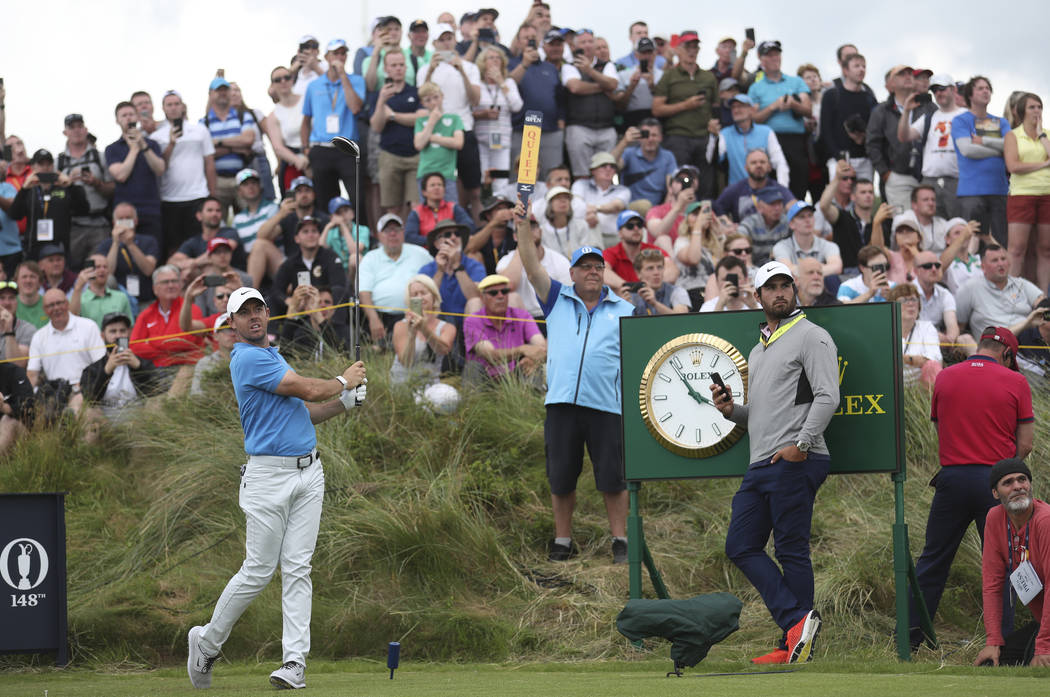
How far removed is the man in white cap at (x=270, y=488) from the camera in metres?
8.72

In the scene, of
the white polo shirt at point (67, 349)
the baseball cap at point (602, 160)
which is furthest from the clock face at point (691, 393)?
the baseball cap at point (602, 160)

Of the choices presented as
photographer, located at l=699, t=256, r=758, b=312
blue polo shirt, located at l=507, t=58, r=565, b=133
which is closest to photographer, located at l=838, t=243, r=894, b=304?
photographer, located at l=699, t=256, r=758, b=312

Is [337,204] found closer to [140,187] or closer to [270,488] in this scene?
[140,187]

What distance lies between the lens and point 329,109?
61.6ft

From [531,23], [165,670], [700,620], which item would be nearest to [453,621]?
[165,670]

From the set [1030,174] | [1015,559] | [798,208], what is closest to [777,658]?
[1015,559]

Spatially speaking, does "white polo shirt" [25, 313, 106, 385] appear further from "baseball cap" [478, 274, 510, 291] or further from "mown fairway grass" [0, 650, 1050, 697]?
"mown fairway grass" [0, 650, 1050, 697]

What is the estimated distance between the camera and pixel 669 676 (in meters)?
8.52

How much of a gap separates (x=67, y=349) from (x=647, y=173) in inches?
299

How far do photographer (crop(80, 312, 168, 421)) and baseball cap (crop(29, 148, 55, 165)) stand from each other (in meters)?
4.39

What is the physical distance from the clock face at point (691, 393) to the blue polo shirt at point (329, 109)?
9.64 metres

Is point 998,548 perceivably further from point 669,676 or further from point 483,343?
point 483,343

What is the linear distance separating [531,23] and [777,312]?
12.2 m

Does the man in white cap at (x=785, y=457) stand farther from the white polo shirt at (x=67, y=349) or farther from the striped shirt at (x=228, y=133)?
the striped shirt at (x=228, y=133)
